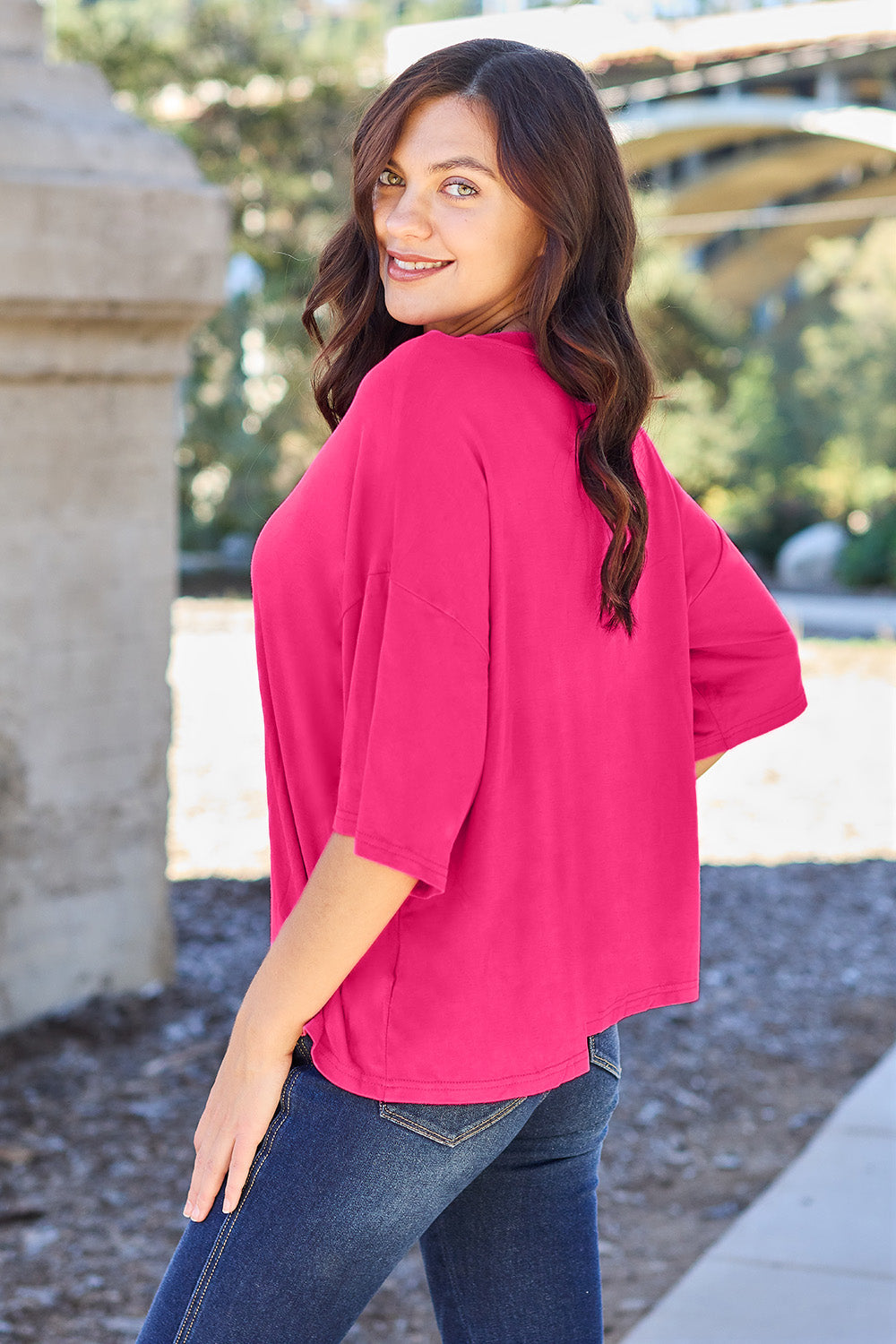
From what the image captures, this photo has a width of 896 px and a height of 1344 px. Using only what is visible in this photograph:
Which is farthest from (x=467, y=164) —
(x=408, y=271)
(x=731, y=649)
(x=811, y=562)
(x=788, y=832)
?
(x=811, y=562)

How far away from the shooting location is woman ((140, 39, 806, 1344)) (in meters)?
1.28

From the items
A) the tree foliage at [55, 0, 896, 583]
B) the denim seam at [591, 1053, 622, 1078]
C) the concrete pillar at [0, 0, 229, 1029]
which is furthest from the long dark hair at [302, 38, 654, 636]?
the tree foliage at [55, 0, 896, 583]

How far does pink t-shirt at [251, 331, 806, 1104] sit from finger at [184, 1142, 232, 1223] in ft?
0.38

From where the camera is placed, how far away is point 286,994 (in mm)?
1310

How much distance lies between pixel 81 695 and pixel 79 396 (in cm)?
76

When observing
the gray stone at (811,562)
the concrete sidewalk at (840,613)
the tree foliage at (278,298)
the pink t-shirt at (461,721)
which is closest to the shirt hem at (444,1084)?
the pink t-shirt at (461,721)

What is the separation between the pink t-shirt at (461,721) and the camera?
1.27m

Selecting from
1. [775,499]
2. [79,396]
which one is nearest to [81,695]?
[79,396]

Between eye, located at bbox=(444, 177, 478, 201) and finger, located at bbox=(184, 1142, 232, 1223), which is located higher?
eye, located at bbox=(444, 177, 478, 201)

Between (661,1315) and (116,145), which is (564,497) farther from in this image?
(116,145)

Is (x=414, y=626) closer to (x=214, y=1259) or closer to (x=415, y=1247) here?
(x=214, y=1259)

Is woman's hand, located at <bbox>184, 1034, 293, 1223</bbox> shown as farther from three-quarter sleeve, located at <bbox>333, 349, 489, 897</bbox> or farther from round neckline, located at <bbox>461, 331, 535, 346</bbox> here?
round neckline, located at <bbox>461, 331, 535, 346</bbox>

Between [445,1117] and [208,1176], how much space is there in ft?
0.72

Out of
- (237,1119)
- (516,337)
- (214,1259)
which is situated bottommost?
(214,1259)
